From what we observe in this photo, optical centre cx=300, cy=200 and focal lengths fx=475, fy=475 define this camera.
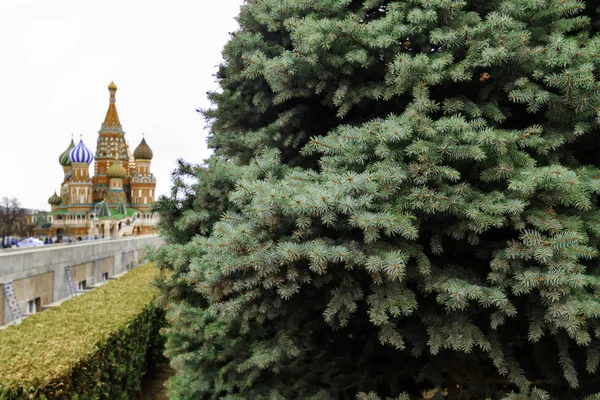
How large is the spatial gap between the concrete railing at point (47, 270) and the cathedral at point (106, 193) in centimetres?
3978

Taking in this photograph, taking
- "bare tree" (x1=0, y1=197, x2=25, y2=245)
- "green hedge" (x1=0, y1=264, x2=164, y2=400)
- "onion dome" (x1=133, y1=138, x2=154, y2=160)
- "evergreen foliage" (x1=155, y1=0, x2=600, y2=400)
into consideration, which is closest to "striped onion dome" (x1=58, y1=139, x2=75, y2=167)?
"bare tree" (x1=0, y1=197, x2=25, y2=245)

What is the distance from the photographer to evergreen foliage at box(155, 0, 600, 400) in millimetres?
2959

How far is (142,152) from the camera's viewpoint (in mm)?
57562

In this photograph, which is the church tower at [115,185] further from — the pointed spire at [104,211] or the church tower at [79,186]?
the church tower at [79,186]

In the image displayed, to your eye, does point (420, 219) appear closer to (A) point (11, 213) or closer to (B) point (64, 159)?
(B) point (64, 159)

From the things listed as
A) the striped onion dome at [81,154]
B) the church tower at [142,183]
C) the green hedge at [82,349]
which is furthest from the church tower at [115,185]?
the green hedge at [82,349]

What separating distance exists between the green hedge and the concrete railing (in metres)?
1.15

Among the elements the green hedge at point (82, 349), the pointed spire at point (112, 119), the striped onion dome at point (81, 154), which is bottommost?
the green hedge at point (82, 349)

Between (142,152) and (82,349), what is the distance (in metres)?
56.2

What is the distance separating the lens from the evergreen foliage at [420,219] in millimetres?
2959

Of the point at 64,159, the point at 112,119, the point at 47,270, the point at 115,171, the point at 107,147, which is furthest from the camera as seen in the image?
the point at 64,159

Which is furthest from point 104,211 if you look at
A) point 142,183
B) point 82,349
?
point 82,349

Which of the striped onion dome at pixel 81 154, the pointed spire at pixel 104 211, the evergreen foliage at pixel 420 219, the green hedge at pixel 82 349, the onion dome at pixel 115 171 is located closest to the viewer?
the evergreen foliage at pixel 420 219

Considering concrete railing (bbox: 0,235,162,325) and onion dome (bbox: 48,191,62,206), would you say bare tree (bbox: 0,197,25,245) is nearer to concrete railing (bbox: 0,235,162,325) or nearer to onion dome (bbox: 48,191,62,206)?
onion dome (bbox: 48,191,62,206)
